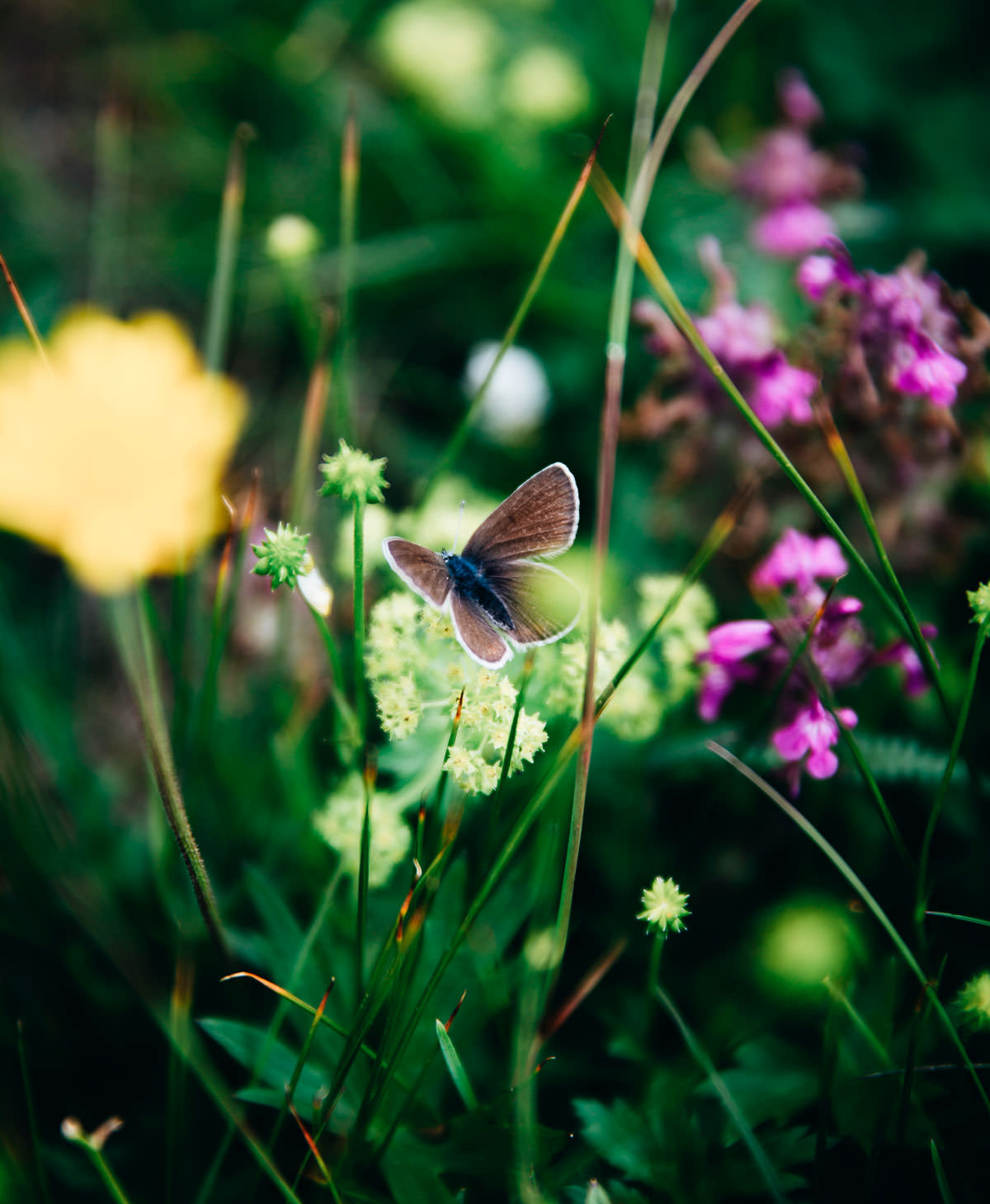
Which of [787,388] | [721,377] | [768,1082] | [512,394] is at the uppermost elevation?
[512,394]

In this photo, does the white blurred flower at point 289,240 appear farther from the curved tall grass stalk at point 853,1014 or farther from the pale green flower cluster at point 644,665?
the curved tall grass stalk at point 853,1014

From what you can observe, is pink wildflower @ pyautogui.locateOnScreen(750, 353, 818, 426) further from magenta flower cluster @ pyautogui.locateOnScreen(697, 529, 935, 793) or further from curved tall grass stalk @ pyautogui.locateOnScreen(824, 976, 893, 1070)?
curved tall grass stalk @ pyautogui.locateOnScreen(824, 976, 893, 1070)

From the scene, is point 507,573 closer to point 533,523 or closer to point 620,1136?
point 533,523

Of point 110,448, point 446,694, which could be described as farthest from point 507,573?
point 110,448

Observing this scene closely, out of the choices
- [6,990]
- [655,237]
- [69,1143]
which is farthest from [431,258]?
[69,1143]

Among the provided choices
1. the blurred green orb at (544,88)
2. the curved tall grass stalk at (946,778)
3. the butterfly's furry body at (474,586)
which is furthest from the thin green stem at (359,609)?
the blurred green orb at (544,88)

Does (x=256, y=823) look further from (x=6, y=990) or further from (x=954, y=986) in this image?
(x=954, y=986)
